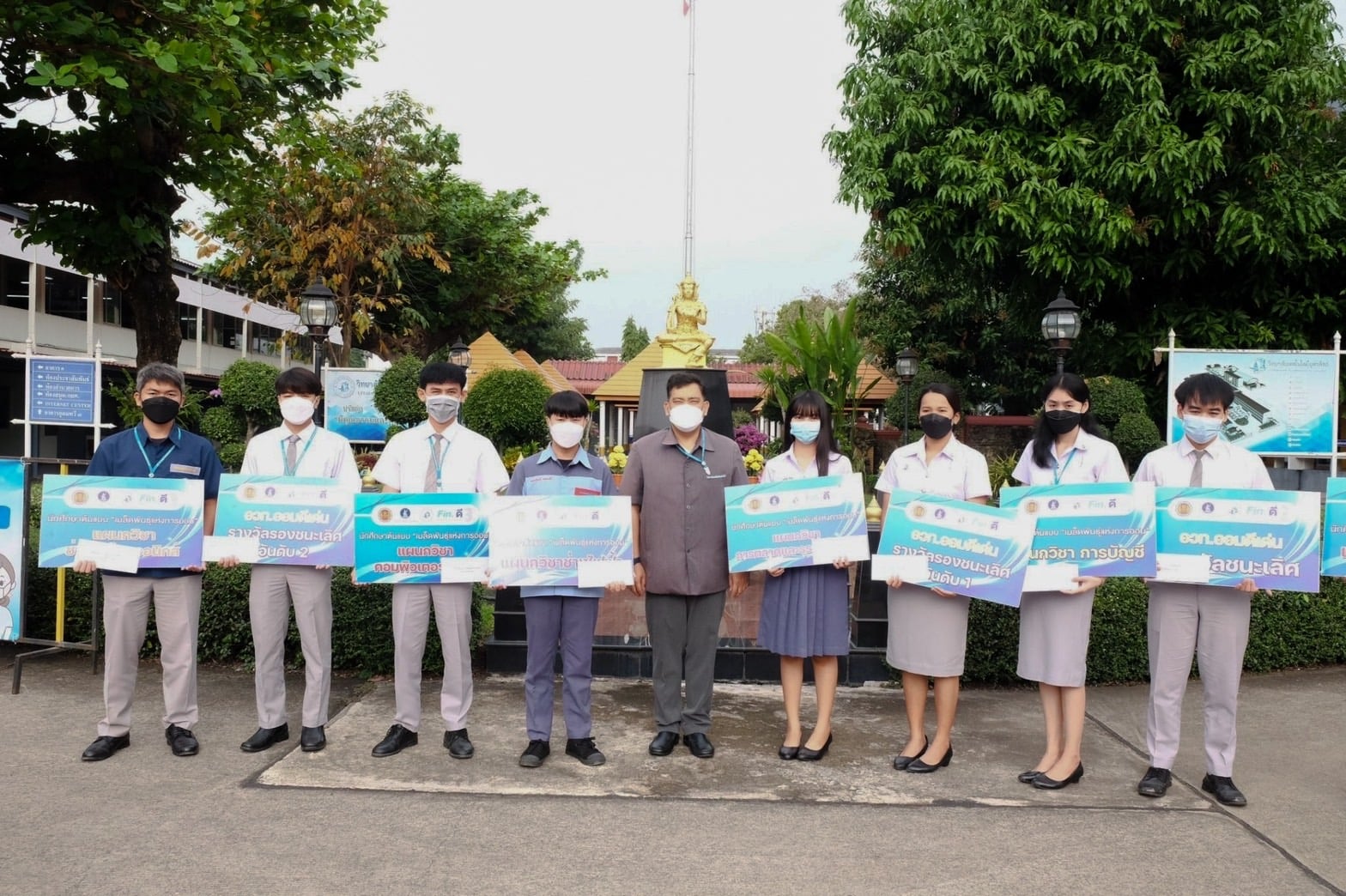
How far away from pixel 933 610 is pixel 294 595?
9.70 ft

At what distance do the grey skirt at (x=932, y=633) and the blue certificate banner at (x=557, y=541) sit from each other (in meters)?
1.29

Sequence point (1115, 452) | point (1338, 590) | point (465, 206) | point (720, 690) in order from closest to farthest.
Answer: point (1115, 452) < point (720, 690) < point (1338, 590) < point (465, 206)

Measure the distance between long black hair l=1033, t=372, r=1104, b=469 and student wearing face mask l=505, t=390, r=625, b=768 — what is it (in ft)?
6.48

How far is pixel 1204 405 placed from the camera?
4363 millimetres

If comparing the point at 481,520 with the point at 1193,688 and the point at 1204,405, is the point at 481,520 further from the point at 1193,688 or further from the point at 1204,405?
the point at 1193,688

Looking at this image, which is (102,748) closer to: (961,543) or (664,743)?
(664,743)

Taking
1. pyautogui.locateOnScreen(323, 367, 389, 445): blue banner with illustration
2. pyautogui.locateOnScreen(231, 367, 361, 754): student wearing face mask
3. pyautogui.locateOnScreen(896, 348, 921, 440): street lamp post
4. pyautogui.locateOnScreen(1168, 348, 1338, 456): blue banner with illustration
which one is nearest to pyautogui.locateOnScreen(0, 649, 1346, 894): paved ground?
pyautogui.locateOnScreen(231, 367, 361, 754): student wearing face mask

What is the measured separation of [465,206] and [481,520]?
82.8 ft

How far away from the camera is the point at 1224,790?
14.4ft

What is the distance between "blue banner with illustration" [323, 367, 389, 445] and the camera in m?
19.6

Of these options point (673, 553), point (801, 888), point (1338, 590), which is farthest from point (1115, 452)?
point (1338, 590)

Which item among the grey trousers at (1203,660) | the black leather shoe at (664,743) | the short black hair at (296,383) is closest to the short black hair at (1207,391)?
the grey trousers at (1203,660)

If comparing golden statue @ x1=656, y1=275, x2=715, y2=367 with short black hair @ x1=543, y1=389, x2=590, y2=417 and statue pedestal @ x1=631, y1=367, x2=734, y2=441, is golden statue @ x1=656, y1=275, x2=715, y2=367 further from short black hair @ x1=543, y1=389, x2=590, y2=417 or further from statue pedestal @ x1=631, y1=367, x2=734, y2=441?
short black hair @ x1=543, y1=389, x2=590, y2=417

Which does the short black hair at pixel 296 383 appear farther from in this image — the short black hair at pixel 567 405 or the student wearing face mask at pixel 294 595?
the short black hair at pixel 567 405
